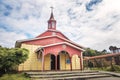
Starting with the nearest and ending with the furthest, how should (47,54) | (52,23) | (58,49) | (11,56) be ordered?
(11,56) < (58,49) < (47,54) < (52,23)

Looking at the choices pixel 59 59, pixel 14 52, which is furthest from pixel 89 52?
pixel 14 52

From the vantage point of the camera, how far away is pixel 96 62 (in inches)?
1172

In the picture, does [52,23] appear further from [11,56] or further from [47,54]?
[11,56]

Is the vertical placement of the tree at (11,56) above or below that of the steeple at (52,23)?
below

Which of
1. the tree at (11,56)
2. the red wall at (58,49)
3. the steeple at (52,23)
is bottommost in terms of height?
the tree at (11,56)

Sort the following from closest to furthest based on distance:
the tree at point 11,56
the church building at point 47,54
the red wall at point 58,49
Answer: the tree at point 11,56 < the red wall at point 58,49 < the church building at point 47,54

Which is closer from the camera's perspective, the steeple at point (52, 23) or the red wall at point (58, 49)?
the red wall at point (58, 49)

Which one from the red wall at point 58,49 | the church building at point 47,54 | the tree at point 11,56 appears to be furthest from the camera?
the church building at point 47,54

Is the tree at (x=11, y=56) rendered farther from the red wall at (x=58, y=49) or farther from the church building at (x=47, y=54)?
the red wall at (x=58, y=49)

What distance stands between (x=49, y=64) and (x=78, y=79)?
744 centimetres

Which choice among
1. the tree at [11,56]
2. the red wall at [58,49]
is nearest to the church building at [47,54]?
the red wall at [58,49]

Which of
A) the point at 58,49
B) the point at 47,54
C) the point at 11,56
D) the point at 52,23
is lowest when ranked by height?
the point at 11,56

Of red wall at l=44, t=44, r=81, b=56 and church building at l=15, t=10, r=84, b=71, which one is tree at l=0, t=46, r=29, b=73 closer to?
church building at l=15, t=10, r=84, b=71

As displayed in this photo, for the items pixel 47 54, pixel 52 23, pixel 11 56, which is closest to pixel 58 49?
pixel 47 54
